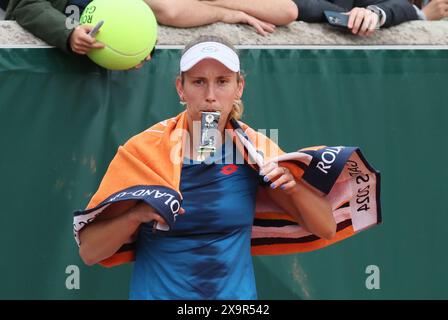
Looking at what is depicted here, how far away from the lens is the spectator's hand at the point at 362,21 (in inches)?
176

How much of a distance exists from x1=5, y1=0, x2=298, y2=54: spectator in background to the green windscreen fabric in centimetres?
16

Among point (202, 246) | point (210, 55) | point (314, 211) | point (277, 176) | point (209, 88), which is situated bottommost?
point (202, 246)

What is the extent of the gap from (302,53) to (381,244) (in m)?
1.10

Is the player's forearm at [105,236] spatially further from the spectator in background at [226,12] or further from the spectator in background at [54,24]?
the spectator in background at [226,12]

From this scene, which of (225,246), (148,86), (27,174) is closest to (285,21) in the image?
(148,86)

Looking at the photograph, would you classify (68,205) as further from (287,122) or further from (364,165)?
(364,165)

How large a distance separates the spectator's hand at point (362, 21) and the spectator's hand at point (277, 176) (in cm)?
187

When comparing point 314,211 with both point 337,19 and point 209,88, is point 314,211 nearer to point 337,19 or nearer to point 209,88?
point 209,88

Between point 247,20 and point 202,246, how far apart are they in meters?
1.90

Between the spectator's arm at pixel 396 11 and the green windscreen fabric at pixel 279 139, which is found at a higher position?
the spectator's arm at pixel 396 11

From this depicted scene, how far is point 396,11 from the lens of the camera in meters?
4.58

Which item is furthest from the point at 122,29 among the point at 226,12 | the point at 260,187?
the point at 260,187

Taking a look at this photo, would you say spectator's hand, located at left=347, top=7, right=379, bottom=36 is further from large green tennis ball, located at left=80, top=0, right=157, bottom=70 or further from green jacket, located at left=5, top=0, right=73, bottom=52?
green jacket, located at left=5, top=0, right=73, bottom=52

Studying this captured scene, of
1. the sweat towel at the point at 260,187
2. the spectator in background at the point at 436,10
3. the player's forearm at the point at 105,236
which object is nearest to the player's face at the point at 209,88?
the sweat towel at the point at 260,187
